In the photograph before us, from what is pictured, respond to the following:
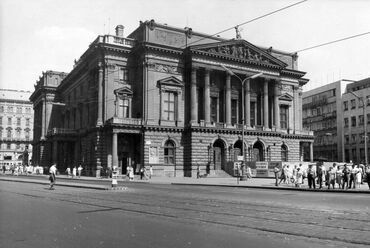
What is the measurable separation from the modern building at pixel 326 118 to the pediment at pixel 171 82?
4547 centimetres

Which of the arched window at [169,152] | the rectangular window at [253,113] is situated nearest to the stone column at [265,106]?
the rectangular window at [253,113]

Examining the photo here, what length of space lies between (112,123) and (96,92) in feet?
26.1

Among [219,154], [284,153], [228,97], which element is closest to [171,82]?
[228,97]

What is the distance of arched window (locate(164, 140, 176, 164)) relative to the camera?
55000 mm

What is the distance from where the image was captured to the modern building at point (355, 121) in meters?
84.4

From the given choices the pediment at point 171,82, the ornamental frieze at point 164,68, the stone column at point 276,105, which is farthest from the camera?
the stone column at point 276,105

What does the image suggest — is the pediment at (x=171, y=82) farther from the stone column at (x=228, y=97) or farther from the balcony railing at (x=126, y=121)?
the stone column at (x=228, y=97)

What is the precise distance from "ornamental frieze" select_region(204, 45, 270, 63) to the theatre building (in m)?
0.14

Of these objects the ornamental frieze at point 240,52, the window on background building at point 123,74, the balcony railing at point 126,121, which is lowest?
the balcony railing at point 126,121

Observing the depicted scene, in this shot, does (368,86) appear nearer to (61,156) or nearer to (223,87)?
(223,87)

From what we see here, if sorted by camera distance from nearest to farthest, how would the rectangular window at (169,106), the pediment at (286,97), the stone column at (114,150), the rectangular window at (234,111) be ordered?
the stone column at (114,150)
the rectangular window at (169,106)
the rectangular window at (234,111)
the pediment at (286,97)

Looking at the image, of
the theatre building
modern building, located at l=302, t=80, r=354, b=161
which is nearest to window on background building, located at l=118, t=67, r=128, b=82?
the theatre building

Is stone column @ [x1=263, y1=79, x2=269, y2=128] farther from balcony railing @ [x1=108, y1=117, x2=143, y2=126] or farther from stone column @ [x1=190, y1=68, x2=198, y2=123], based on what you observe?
balcony railing @ [x1=108, y1=117, x2=143, y2=126]

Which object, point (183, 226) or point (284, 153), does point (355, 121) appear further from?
point (183, 226)
